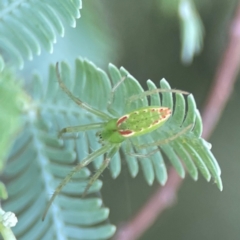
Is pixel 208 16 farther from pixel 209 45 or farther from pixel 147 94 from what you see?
pixel 147 94

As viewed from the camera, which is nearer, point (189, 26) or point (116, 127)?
point (116, 127)

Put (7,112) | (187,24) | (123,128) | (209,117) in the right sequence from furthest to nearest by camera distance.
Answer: (209,117)
(187,24)
(123,128)
(7,112)

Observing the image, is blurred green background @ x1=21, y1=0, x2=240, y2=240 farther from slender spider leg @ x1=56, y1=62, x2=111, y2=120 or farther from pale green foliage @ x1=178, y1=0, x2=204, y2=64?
slender spider leg @ x1=56, y1=62, x2=111, y2=120

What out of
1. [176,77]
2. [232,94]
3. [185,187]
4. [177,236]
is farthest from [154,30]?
[177,236]

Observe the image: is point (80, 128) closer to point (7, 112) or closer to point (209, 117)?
point (7, 112)

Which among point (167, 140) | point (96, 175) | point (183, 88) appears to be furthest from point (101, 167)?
point (183, 88)

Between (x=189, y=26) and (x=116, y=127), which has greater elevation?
(x=189, y=26)

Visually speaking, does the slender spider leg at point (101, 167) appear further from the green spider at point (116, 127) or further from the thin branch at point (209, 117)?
the thin branch at point (209, 117)
